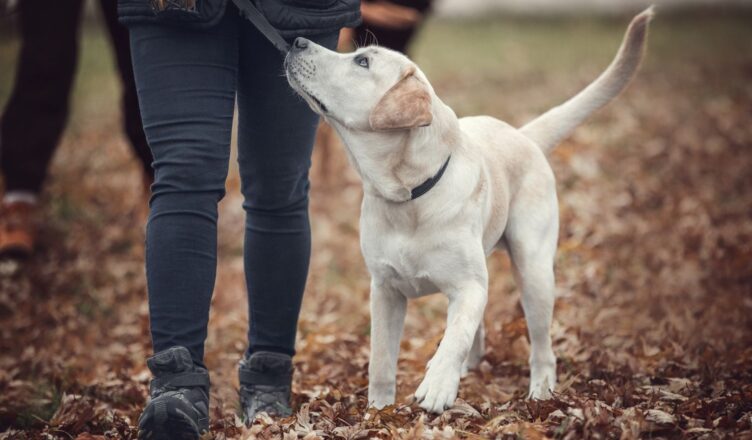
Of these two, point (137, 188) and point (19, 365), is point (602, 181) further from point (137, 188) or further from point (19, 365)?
point (19, 365)

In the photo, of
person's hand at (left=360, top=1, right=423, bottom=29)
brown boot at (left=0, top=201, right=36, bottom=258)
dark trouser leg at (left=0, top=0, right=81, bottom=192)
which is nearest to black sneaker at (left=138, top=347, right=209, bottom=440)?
brown boot at (left=0, top=201, right=36, bottom=258)

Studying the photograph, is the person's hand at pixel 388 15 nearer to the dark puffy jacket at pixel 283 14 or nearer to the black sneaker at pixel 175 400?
the dark puffy jacket at pixel 283 14

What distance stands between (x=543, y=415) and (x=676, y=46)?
1259cm

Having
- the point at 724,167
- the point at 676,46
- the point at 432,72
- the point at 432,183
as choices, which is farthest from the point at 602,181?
the point at 676,46

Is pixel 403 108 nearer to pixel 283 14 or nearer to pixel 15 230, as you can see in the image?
pixel 283 14

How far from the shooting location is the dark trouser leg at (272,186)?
291cm

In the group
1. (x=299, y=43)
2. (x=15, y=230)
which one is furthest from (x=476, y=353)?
(x=15, y=230)

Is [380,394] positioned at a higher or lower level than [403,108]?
lower

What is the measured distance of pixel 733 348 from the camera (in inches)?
157

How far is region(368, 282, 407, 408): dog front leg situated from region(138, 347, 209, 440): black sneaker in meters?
0.74

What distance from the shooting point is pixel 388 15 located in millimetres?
6906

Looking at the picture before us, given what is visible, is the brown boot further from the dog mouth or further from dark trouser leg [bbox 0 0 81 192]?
the dog mouth

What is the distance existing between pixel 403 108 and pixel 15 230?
12.9 ft

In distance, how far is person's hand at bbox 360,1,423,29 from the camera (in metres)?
6.80
